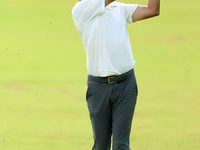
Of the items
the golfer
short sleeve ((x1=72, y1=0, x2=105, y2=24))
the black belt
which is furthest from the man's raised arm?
the black belt

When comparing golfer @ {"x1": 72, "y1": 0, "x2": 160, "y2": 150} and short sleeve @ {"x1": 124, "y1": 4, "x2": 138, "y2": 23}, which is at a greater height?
short sleeve @ {"x1": 124, "y1": 4, "x2": 138, "y2": 23}

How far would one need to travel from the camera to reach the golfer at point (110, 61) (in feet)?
6.69

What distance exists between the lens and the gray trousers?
2.11m

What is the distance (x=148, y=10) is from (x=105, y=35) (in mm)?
336

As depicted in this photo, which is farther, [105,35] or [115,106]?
[115,106]

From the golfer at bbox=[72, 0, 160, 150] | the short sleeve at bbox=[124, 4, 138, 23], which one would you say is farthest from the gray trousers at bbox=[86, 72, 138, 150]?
the short sleeve at bbox=[124, 4, 138, 23]

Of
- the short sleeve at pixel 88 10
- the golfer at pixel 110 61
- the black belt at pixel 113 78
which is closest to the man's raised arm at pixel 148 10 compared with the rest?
the golfer at pixel 110 61

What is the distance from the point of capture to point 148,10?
6.91 feet

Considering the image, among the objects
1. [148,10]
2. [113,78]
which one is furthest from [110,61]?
[148,10]

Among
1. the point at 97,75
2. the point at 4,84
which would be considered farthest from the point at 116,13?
the point at 4,84

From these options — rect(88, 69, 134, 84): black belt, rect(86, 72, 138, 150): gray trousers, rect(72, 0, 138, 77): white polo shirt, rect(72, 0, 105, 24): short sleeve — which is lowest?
rect(86, 72, 138, 150): gray trousers

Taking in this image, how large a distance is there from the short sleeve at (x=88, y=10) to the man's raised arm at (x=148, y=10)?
0.24 meters

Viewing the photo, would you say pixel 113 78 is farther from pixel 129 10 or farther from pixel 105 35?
pixel 129 10

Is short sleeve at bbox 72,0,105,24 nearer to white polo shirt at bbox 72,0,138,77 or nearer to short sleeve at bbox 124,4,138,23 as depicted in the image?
white polo shirt at bbox 72,0,138,77
